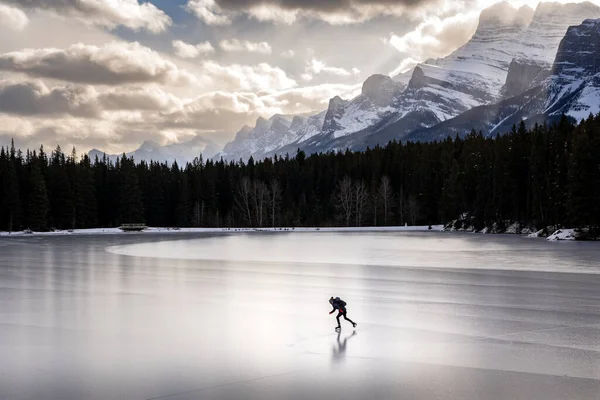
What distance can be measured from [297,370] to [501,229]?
9324 centimetres

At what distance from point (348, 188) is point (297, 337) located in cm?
12926

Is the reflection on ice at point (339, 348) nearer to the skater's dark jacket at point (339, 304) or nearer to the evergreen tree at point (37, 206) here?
the skater's dark jacket at point (339, 304)

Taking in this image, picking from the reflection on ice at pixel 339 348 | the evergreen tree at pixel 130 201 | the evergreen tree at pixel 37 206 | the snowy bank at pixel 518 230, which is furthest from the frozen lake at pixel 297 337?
the evergreen tree at pixel 130 201

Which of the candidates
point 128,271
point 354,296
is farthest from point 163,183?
point 354,296

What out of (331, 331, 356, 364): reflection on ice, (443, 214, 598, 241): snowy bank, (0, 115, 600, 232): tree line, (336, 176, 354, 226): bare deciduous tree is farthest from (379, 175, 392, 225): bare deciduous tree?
(331, 331, 356, 364): reflection on ice

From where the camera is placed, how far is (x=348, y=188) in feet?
473

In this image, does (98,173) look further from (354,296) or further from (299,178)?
(354,296)

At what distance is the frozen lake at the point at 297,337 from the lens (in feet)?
36.5

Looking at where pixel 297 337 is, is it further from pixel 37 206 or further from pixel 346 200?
pixel 346 200

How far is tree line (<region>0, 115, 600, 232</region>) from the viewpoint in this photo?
84750 mm

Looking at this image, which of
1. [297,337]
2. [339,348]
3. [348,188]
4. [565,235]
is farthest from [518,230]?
[339,348]

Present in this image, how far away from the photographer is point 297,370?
483 inches

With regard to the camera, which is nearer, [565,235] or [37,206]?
[565,235]

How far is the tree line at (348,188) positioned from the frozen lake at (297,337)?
5693cm
